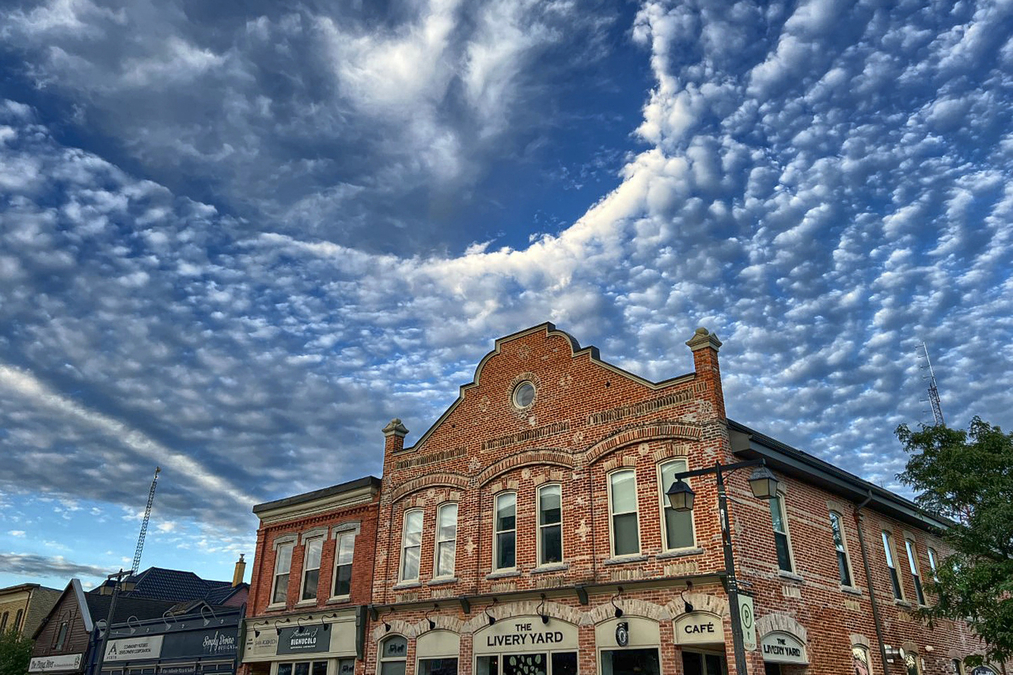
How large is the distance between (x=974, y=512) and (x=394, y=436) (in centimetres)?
1634

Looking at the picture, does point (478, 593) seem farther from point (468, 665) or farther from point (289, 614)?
point (289, 614)

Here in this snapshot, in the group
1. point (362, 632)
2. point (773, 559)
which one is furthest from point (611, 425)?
point (362, 632)

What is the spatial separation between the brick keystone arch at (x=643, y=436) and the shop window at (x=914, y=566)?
36.6ft

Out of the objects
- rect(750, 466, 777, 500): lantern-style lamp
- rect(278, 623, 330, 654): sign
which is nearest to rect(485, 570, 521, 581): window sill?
rect(278, 623, 330, 654): sign

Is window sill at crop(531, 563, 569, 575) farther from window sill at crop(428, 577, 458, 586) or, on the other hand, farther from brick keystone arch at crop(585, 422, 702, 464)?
window sill at crop(428, 577, 458, 586)

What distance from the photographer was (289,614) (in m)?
25.3

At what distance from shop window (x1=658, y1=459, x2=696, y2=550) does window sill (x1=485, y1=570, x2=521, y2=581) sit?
4.41 meters

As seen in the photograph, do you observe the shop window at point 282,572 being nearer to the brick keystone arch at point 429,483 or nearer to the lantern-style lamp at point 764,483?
the brick keystone arch at point 429,483

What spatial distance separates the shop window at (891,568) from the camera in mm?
22219

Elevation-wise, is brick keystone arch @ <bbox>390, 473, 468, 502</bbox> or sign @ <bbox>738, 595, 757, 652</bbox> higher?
brick keystone arch @ <bbox>390, 473, 468, 502</bbox>

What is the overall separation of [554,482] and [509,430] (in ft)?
7.58

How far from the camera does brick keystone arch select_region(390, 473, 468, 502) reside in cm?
2219

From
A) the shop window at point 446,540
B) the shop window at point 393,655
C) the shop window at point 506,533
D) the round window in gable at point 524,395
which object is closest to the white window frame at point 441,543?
the shop window at point 446,540

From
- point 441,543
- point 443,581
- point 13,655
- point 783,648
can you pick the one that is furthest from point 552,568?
point 13,655
